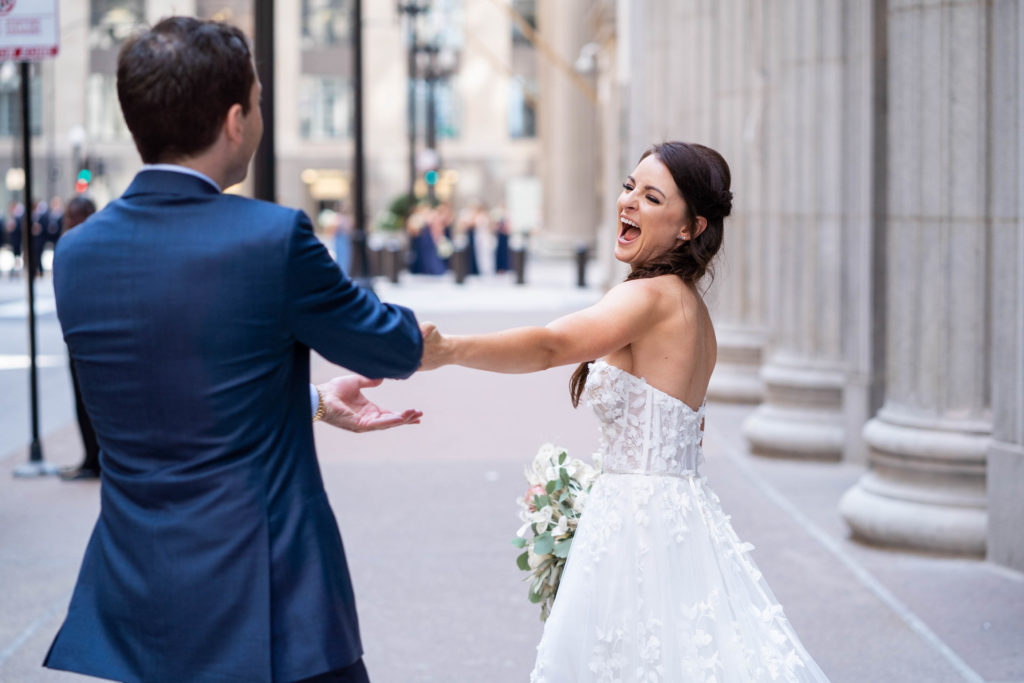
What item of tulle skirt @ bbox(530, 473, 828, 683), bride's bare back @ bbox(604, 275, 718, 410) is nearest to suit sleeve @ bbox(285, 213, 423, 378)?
bride's bare back @ bbox(604, 275, 718, 410)

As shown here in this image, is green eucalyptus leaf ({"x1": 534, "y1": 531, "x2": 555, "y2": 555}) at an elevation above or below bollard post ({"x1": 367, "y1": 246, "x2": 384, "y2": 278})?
below

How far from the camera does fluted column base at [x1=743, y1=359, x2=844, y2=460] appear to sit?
35.8ft

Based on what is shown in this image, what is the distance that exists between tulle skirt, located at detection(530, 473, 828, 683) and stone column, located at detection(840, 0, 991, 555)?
14.0 ft

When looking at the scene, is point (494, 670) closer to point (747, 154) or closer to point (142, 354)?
point (142, 354)

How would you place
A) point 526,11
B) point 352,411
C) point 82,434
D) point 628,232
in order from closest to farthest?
point 352,411, point 628,232, point 82,434, point 526,11

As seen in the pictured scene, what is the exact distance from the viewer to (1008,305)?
7.37 metres

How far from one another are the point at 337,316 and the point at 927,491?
5720 millimetres

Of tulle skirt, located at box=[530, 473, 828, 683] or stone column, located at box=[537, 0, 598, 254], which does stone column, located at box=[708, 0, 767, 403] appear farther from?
stone column, located at box=[537, 0, 598, 254]

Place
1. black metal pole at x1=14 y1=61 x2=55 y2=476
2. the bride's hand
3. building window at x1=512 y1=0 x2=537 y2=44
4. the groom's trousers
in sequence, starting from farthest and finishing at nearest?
building window at x1=512 y1=0 x2=537 y2=44 < black metal pole at x1=14 y1=61 x2=55 y2=476 < the bride's hand < the groom's trousers

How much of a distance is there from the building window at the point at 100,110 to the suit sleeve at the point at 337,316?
69210mm

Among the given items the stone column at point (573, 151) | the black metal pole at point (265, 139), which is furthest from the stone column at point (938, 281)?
the stone column at point (573, 151)

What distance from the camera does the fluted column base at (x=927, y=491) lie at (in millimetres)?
7715

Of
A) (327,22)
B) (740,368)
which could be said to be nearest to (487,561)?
(740,368)

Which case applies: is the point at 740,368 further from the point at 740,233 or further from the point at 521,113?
the point at 521,113
